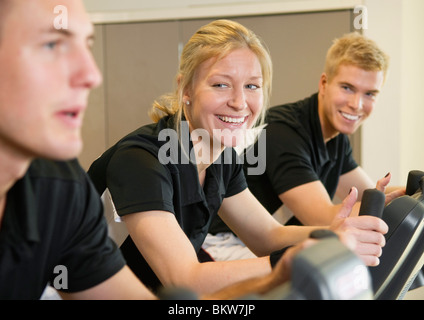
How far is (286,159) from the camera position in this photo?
5.39 ft

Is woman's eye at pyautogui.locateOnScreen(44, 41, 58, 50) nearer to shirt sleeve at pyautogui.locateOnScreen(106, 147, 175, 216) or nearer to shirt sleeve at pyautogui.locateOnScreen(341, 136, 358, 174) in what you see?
shirt sleeve at pyautogui.locateOnScreen(106, 147, 175, 216)

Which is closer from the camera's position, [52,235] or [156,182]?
[52,235]

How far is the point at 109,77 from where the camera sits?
2.85m

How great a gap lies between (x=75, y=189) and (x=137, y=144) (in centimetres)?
35

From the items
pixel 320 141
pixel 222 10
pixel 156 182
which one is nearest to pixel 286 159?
pixel 320 141

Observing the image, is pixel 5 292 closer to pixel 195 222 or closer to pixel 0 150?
pixel 0 150

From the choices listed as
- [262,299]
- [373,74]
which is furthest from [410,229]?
[373,74]

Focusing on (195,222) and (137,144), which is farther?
(195,222)

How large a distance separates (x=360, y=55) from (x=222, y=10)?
112 cm

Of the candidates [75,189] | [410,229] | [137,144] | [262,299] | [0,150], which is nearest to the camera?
[262,299]

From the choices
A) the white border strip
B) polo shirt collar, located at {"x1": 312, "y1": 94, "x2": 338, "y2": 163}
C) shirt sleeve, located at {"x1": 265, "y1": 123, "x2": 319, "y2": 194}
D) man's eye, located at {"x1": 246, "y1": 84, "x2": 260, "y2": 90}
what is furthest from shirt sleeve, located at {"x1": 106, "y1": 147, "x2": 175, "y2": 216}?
the white border strip

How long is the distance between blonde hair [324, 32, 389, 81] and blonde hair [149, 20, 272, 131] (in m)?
0.60

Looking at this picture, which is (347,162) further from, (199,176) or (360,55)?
(199,176)

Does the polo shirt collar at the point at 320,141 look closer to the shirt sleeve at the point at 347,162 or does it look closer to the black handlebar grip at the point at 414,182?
the shirt sleeve at the point at 347,162
